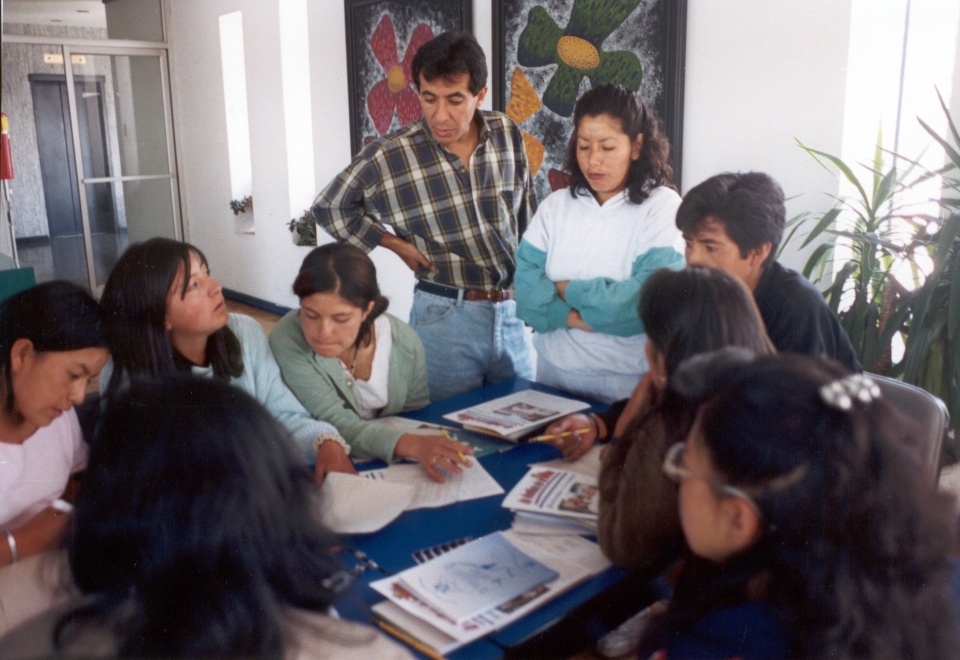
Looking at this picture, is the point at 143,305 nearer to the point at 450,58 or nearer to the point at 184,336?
the point at 184,336

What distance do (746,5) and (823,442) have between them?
2.38m

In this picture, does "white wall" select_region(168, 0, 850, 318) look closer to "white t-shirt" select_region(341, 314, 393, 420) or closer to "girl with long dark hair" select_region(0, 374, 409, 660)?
"white t-shirt" select_region(341, 314, 393, 420)

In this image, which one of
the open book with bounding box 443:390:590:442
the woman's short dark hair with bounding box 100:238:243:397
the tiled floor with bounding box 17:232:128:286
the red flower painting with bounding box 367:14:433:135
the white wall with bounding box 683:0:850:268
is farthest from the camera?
the tiled floor with bounding box 17:232:128:286

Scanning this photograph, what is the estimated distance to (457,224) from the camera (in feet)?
8.30

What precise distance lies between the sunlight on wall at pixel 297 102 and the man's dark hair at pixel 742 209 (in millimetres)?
4020

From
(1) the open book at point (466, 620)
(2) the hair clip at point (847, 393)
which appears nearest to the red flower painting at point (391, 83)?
(1) the open book at point (466, 620)

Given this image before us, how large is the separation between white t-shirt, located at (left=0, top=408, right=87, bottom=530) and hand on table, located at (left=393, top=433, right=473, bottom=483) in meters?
0.66

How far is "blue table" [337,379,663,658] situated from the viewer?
3.73ft

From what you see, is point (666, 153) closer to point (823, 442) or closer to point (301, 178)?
point (823, 442)

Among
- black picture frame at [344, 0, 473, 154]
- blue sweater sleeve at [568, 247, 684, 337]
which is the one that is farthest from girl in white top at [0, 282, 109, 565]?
black picture frame at [344, 0, 473, 154]

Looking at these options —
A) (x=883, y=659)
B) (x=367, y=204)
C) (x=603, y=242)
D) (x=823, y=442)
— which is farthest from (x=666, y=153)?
(x=883, y=659)

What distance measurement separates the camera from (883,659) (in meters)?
0.87

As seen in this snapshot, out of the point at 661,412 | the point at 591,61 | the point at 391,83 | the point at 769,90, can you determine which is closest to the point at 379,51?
the point at 391,83

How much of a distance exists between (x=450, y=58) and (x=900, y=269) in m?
1.62
